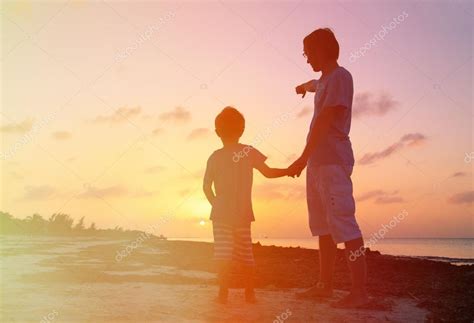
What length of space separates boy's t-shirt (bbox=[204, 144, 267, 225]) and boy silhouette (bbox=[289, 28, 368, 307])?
44cm

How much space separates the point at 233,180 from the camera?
4.50 m

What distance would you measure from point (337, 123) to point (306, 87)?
81 centimetres

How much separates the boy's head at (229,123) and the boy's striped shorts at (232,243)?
889 millimetres

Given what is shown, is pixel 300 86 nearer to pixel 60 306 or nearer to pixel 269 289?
pixel 269 289

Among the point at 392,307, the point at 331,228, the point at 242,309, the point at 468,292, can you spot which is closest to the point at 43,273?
the point at 242,309

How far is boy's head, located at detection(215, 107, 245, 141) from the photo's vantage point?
4570 mm

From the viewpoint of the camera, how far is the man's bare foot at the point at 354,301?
12.8ft

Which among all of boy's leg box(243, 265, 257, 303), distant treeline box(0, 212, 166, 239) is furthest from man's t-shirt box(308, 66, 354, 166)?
distant treeline box(0, 212, 166, 239)

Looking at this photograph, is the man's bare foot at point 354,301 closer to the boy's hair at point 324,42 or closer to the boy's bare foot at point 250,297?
the boy's bare foot at point 250,297

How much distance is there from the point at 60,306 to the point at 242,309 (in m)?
1.43

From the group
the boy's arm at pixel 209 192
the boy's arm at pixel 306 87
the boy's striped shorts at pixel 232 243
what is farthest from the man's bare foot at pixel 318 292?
the boy's arm at pixel 306 87

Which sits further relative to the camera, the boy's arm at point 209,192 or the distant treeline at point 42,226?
the distant treeline at point 42,226

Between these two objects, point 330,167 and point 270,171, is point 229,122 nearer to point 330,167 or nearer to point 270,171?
point 270,171

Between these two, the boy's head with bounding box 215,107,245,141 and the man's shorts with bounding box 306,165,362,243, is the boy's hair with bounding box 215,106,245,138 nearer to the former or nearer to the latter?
the boy's head with bounding box 215,107,245,141
